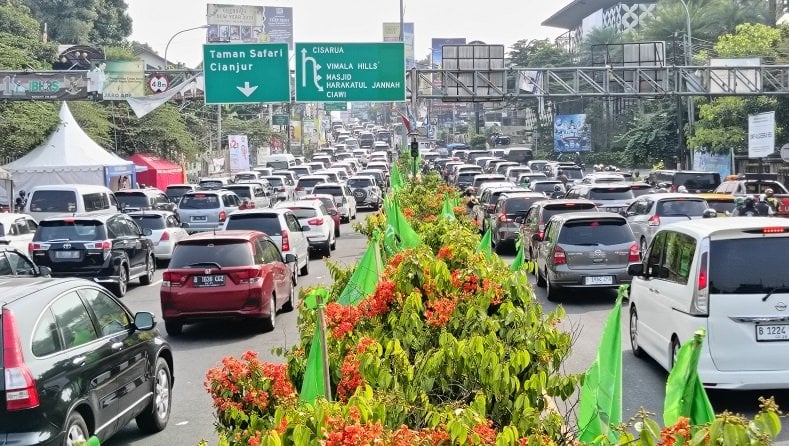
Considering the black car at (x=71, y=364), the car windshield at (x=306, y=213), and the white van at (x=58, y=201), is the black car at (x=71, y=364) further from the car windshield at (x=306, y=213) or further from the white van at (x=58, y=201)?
the white van at (x=58, y=201)

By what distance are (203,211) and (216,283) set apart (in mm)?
17485

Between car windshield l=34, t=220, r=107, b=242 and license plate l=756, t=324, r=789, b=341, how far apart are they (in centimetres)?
1361

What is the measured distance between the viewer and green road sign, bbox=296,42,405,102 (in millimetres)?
35312

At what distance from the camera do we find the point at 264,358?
1275cm

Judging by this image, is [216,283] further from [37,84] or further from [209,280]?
[37,84]

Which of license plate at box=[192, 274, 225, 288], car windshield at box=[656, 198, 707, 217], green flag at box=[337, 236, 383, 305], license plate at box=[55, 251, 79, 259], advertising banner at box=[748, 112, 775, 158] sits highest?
advertising banner at box=[748, 112, 775, 158]

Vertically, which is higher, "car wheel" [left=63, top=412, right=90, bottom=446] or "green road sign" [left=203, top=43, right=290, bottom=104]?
"green road sign" [left=203, top=43, right=290, bottom=104]

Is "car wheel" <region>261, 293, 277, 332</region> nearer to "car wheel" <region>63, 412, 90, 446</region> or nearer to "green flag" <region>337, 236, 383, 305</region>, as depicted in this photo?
"green flag" <region>337, 236, 383, 305</region>

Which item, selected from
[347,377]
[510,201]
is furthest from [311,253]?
[347,377]

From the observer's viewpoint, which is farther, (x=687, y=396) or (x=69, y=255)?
(x=69, y=255)

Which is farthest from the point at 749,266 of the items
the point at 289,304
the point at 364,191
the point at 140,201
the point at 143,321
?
the point at 364,191

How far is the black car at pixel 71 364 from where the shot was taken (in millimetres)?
6535

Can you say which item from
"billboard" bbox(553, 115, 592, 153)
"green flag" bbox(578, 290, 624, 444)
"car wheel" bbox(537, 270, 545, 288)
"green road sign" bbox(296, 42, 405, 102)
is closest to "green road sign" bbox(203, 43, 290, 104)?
"green road sign" bbox(296, 42, 405, 102)

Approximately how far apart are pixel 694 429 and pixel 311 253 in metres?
24.0
